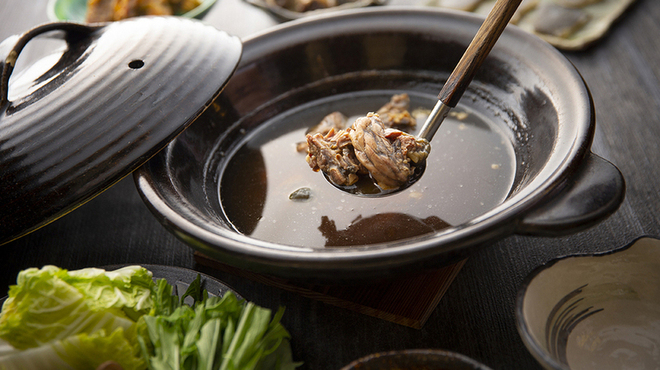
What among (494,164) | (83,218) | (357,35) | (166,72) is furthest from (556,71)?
(83,218)

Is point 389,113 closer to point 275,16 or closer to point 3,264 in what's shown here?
point 275,16

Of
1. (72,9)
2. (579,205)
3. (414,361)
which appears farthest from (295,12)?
(414,361)

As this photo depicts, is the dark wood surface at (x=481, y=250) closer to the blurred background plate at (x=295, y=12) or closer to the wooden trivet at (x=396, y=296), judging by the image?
the wooden trivet at (x=396, y=296)

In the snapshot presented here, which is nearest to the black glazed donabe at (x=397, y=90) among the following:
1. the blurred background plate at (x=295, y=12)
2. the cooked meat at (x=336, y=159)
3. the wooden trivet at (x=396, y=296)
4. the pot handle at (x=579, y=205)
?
the pot handle at (x=579, y=205)

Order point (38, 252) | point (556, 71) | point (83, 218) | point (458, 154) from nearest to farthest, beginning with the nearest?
point (556, 71), point (458, 154), point (38, 252), point (83, 218)

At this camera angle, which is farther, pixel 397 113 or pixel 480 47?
pixel 397 113

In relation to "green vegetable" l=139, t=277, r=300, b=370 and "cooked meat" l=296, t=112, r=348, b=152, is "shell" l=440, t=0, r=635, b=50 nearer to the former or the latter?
"cooked meat" l=296, t=112, r=348, b=152

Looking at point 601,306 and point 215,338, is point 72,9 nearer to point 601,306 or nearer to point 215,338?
point 215,338
